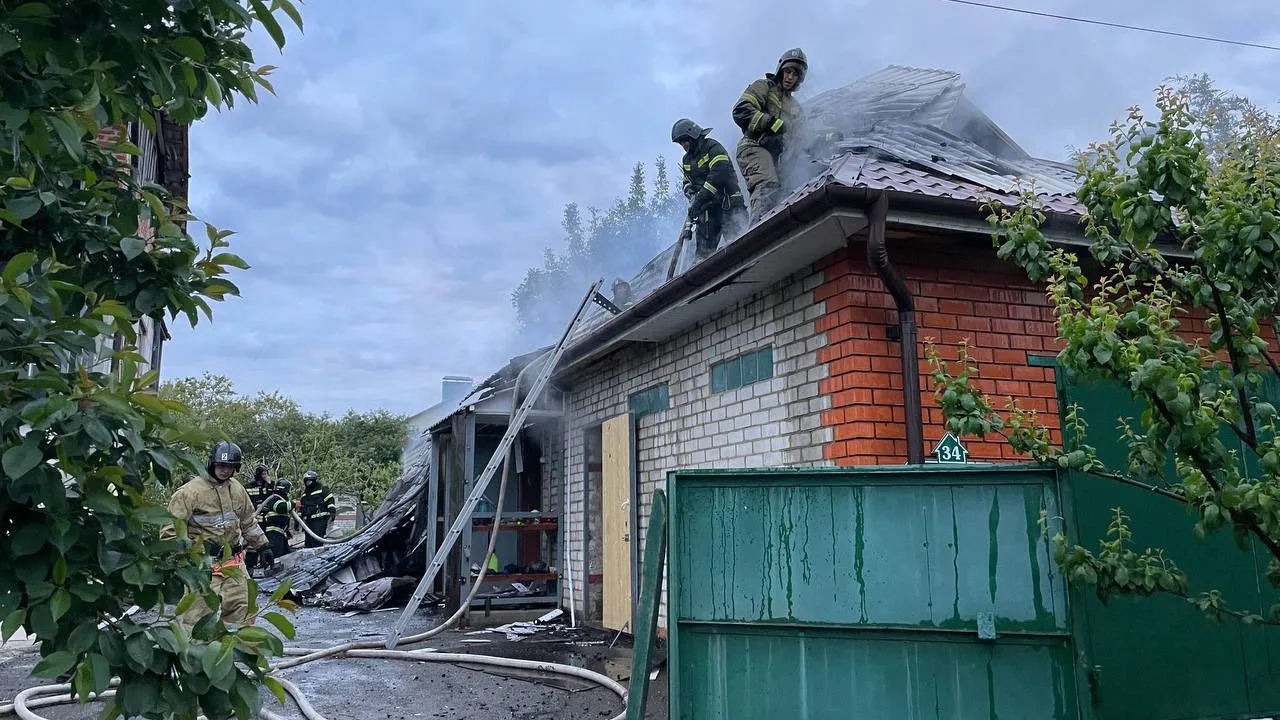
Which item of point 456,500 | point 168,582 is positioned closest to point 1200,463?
point 168,582

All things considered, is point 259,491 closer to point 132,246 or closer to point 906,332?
point 906,332

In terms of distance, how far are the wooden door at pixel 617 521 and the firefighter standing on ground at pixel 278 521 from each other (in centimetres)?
725

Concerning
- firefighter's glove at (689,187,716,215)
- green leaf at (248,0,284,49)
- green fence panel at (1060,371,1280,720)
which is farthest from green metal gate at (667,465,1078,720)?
firefighter's glove at (689,187,716,215)

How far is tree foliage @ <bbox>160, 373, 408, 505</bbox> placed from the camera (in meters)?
27.8

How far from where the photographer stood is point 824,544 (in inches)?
138

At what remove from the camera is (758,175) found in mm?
6879

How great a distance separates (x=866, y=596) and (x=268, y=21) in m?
2.94

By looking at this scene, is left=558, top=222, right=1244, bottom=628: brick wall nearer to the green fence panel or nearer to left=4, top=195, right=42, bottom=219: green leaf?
the green fence panel

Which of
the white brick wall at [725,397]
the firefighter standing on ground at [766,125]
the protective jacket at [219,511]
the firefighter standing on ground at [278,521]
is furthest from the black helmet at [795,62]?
the firefighter standing on ground at [278,521]

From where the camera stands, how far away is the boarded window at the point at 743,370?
573cm

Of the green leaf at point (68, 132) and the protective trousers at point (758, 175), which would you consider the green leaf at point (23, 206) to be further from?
the protective trousers at point (758, 175)

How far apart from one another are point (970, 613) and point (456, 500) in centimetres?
710

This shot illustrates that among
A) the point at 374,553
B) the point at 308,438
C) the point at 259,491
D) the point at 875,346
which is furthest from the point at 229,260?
the point at 308,438

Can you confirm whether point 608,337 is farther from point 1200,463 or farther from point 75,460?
point 75,460
